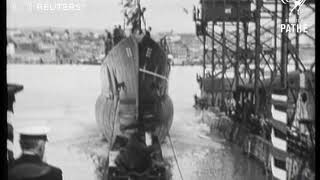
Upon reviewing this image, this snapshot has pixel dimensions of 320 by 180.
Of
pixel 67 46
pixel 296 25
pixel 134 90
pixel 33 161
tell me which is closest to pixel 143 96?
pixel 134 90

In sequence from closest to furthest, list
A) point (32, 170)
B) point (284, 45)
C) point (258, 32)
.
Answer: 1. point (32, 170)
2. point (284, 45)
3. point (258, 32)

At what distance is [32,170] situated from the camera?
4520 mm

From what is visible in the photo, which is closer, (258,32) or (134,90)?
(134,90)

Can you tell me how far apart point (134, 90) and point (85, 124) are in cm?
76

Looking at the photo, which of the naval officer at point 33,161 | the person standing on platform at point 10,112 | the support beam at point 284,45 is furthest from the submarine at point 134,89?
the support beam at point 284,45

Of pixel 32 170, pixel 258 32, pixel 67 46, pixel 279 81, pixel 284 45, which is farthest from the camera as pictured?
pixel 258 32

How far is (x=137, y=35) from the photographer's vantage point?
5613 millimetres

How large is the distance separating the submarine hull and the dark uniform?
83 cm

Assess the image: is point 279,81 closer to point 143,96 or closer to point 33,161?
point 143,96

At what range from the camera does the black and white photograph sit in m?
4.57

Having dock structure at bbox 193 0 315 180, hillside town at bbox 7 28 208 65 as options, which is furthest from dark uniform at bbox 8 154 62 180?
dock structure at bbox 193 0 315 180

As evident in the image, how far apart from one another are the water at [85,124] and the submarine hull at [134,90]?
0.16m

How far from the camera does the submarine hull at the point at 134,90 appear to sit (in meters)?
5.30

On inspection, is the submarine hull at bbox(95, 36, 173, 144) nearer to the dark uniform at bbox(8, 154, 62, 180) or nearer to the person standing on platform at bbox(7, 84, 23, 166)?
the dark uniform at bbox(8, 154, 62, 180)
